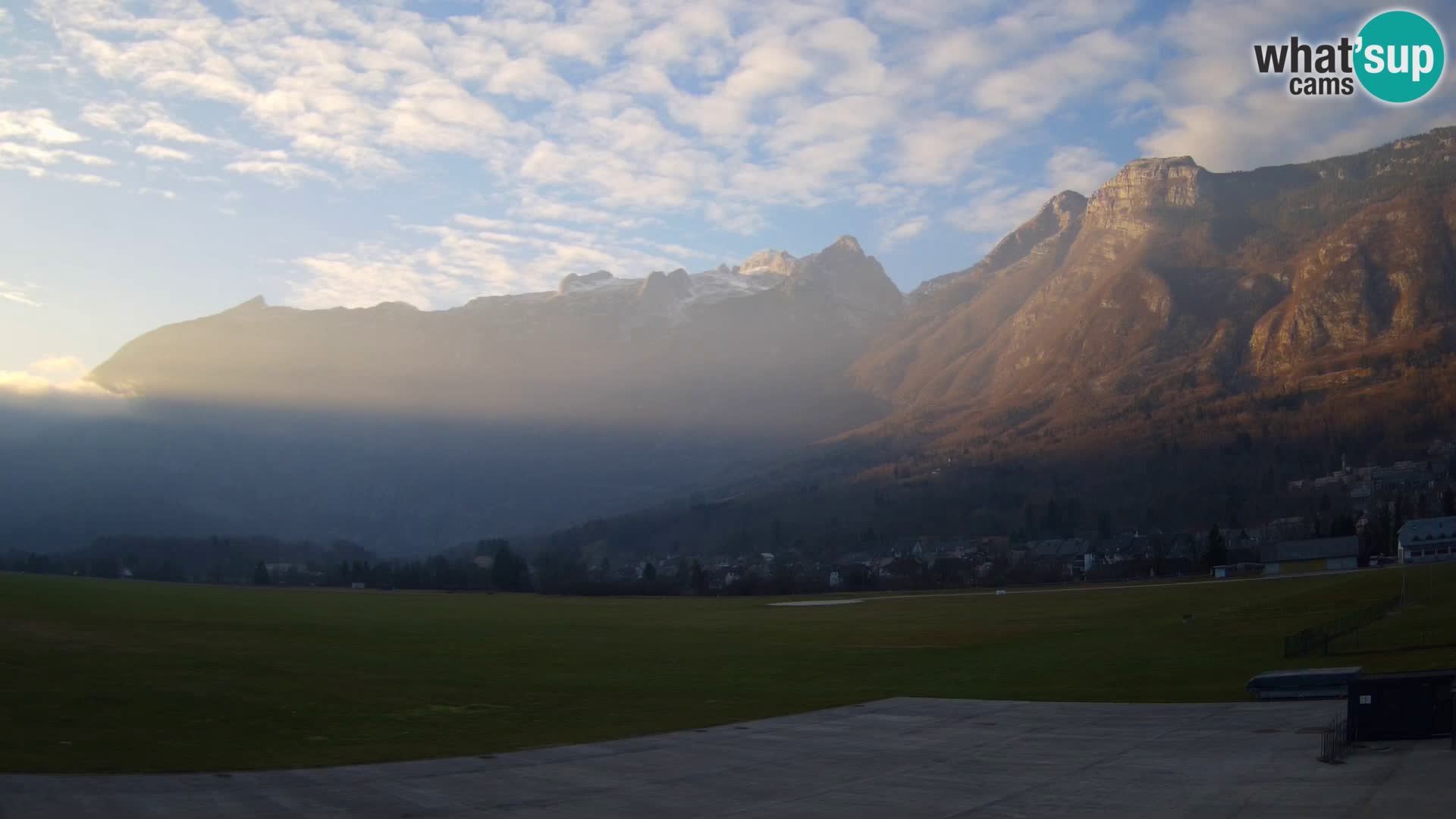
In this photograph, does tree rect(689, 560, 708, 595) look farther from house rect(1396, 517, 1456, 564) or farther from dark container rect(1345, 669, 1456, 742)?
dark container rect(1345, 669, 1456, 742)

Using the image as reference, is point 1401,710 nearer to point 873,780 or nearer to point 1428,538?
point 873,780

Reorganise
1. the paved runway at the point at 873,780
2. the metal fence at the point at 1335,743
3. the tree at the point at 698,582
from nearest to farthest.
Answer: the paved runway at the point at 873,780
the metal fence at the point at 1335,743
the tree at the point at 698,582

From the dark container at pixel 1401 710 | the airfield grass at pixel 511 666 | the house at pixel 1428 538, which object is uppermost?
the house at pixel 1428 538

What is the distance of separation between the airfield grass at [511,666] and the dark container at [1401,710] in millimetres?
11055

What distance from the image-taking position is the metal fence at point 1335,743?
25.9 m

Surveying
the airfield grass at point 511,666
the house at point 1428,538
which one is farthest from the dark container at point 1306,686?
the house at point 1428,538

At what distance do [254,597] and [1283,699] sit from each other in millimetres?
92302

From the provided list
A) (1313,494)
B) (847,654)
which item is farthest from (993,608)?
(1313,494)

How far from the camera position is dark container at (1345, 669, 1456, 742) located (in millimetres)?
27250

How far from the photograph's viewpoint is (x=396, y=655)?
5431 cm

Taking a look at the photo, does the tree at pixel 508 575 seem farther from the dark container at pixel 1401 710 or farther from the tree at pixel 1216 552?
the dark container at pixel 1401 710

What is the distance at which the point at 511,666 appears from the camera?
5331 centimetres

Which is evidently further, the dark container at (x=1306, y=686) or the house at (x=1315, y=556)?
the house at (x=1315, y=556)

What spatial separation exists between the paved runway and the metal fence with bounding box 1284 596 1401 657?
44.7 ft
